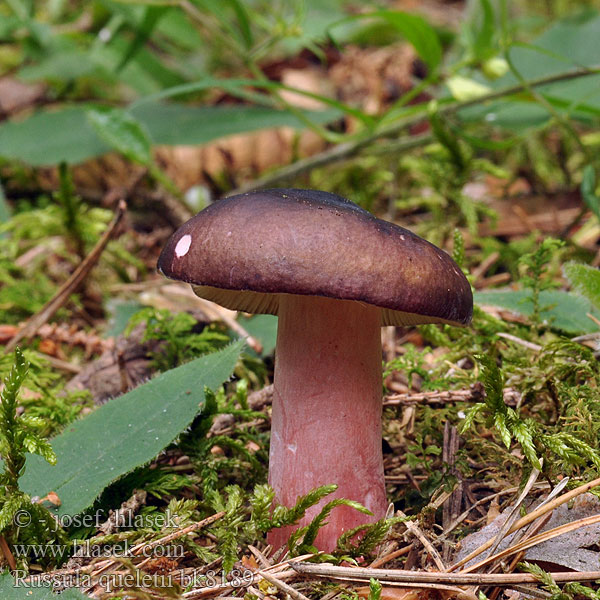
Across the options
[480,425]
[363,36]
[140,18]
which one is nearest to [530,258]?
[480,425]

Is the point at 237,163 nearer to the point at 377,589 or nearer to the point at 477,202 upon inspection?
the point at 477,202

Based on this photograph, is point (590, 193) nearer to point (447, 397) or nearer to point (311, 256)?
point (447, 397)

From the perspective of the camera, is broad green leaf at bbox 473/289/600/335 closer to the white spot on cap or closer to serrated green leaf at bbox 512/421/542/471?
serrated green leaf at bbox 512/421/542/471

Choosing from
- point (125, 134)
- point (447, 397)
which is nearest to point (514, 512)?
point (447, 397)

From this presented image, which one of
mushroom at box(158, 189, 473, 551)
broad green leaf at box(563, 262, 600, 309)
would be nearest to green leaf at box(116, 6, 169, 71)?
mushroom at box(158, 189, 473, 551)

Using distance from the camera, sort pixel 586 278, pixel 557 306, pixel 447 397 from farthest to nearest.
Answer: pixel 557 306
pixel 447 397
pixel 586 278
